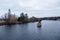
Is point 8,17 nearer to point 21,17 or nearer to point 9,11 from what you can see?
point 9,11

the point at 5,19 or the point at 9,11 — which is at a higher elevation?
the point at 9,11

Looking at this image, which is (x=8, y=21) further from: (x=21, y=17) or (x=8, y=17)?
(x=21, y=17)

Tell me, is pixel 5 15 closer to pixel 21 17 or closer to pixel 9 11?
pixel 9 11

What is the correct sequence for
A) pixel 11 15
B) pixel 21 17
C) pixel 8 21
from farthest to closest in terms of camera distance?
pixel 21 17 → pixel 11 15 → pixel 8 21

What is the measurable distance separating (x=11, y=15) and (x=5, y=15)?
3.94m

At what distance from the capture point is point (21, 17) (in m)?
83.1

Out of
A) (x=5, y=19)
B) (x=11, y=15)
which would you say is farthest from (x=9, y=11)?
(x=5, y=19)

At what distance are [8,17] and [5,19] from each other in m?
2.08

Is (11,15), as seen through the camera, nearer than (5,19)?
No

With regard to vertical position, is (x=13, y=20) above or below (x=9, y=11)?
below

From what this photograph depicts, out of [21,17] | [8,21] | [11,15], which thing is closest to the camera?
[8,21]

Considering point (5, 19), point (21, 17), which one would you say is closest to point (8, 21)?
point (5, 19)

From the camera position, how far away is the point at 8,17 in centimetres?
6900

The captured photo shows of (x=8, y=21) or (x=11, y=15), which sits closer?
(x=8, y=21)
